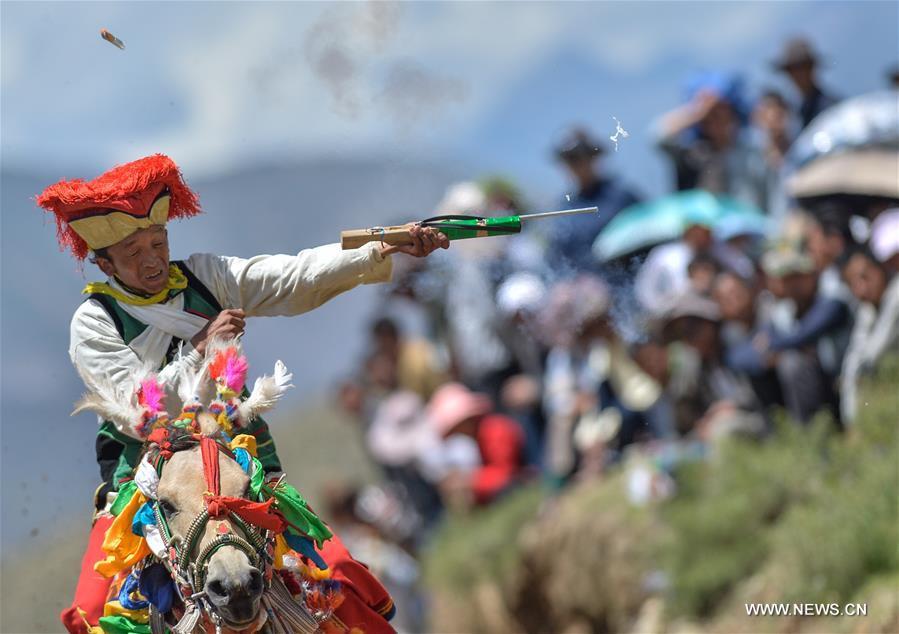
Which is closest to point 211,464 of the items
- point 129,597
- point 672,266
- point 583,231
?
point 129,597

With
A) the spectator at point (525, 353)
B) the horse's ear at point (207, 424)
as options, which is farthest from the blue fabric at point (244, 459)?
the spectator at point (525, 353)

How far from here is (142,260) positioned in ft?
22.1

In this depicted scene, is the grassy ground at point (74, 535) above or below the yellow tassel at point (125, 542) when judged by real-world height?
below

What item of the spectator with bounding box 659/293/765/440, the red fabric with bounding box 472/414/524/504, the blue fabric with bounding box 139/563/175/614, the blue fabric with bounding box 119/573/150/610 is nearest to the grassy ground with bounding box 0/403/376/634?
the red fabric with bounding box 472/414/524/504

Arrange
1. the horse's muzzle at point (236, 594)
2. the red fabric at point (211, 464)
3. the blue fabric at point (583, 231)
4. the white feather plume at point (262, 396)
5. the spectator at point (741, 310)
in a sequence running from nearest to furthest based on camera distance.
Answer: the horse's muzzle at point (236, 594)
the red fabric at point (211, 464)
the white feather plume at point (262, 396)
the spectator at point (741, 310)
the blue fabric at point (583, 231)

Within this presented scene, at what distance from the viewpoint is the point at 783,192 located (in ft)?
39.7

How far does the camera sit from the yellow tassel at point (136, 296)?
6.79 meters

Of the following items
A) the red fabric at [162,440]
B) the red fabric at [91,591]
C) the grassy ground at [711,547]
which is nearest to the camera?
the red fabric at [162,440]

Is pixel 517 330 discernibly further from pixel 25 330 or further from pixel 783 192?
pixel 25 330

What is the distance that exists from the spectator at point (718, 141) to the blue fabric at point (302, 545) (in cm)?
676

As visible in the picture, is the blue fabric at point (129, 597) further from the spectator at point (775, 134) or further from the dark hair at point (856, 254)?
the spectator at point (775, 134)

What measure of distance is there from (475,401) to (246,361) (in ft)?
26.2

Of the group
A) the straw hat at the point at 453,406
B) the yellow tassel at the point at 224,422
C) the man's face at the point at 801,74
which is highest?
the man's face at the point at 801,74

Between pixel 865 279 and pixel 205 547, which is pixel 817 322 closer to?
pixel 865 279
